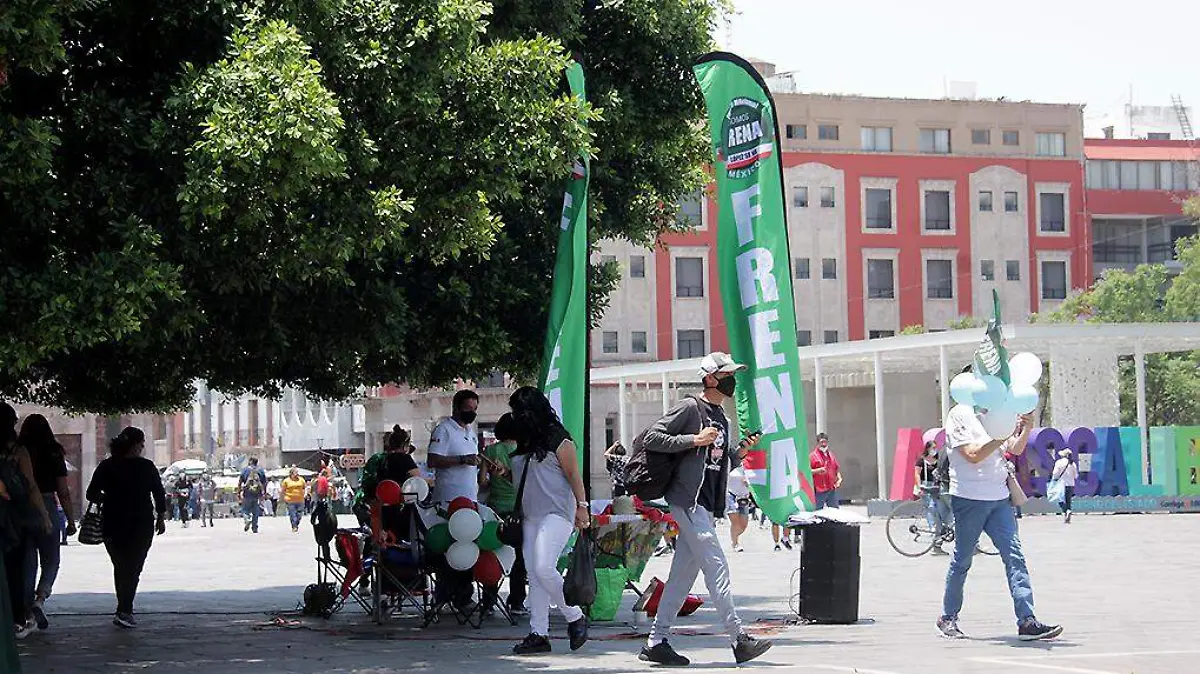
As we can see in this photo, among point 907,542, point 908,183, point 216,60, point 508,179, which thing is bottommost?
point 907,542

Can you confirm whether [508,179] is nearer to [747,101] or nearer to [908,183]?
[747,101]


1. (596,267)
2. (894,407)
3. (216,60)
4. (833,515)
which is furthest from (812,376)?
(216,60)

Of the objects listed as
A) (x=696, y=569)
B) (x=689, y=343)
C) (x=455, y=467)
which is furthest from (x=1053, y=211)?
(x=696, y=569)

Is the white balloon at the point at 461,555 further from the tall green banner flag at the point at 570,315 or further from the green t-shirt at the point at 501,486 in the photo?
the tall green banner flag at the point at 570,315

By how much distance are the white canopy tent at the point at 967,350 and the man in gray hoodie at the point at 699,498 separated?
25.9m

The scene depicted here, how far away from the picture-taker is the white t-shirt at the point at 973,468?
12.4 metres

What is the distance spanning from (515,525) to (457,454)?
89.2 inches

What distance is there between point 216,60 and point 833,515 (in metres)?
5.84

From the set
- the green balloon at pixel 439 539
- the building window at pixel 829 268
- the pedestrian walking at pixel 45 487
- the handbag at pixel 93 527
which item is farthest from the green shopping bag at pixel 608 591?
the building window at pixel 829 268

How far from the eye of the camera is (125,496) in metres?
16.1

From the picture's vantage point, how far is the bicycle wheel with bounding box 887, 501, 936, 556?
24.6 metres

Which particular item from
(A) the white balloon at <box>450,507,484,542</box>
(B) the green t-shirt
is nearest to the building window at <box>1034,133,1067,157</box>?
(B) the green t-shirt

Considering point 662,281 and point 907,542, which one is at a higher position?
point 662,281

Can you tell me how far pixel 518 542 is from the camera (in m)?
14.2
